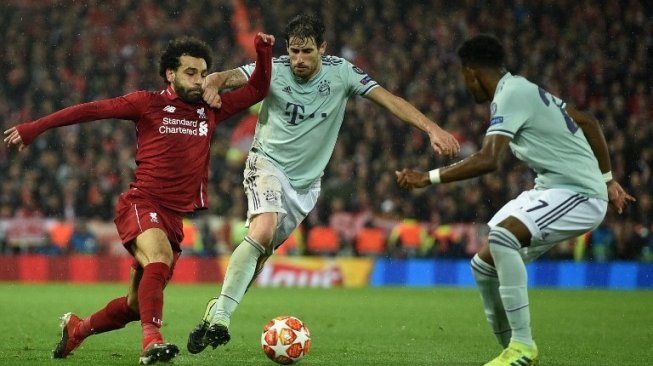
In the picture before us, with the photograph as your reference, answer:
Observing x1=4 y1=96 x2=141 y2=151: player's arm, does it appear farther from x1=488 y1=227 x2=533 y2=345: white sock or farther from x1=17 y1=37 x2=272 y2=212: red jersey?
x1=488 y1=227 x2=533 y2=345: white sock

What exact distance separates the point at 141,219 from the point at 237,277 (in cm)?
77

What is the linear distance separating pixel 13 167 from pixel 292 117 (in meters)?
13.9

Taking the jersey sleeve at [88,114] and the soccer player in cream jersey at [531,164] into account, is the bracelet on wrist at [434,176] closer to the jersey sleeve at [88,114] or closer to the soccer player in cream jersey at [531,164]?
the soccer player in cream jersey at [531,164]

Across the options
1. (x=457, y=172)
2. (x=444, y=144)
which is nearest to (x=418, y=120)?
(x=444, y=144)

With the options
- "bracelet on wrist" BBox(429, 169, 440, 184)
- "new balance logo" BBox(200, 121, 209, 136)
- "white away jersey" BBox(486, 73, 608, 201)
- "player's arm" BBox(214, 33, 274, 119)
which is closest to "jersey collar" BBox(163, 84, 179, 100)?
"new balance logo" BBox(200, 121, 209, 136)

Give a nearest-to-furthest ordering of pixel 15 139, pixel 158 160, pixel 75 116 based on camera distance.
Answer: pixel 15 139 → pixel 75 116 → pixel 158 160

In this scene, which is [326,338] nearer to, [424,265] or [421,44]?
[424,265]

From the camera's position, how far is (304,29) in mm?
7195

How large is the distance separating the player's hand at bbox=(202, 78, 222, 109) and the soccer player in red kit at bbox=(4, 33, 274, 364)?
5cm

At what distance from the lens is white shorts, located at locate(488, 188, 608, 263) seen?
6105 millimetres

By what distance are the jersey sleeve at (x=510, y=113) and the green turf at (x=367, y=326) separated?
5.41 ft

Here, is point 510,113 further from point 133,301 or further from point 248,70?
point 133,301

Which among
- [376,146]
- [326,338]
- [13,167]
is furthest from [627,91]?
[326,338]

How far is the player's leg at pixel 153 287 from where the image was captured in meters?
6.01
